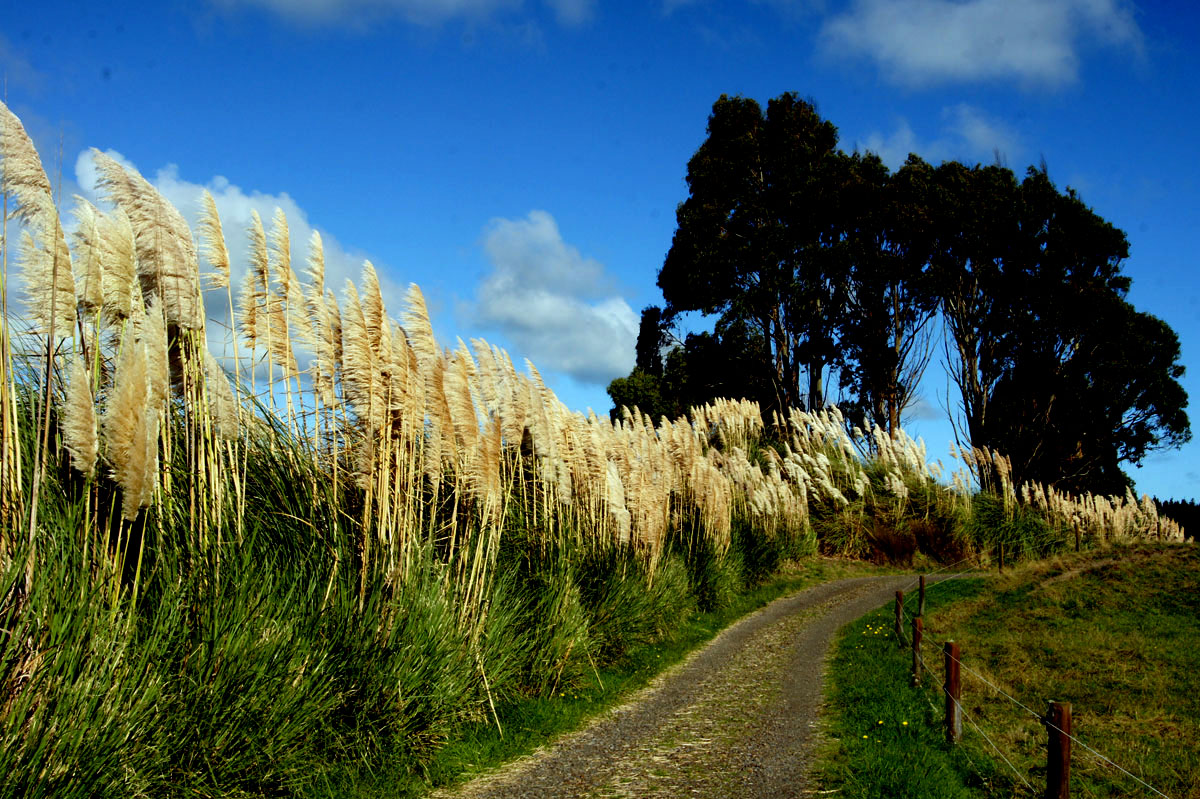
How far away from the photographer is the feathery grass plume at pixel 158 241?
4438 mm

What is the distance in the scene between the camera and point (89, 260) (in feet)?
13.3

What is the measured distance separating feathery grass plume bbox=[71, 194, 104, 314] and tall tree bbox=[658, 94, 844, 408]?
24228 millimetres

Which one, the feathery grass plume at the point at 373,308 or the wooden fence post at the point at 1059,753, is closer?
the wooden fence post at the point at 1059,753

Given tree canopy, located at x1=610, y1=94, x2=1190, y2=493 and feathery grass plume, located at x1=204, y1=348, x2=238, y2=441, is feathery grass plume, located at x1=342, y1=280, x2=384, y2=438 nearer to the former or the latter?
feathery grass plume, located at x1=204, y1=348, x2=238, y2=441

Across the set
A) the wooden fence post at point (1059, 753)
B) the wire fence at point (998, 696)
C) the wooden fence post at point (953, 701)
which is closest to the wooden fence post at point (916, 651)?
the wire fence at point (998, 696)

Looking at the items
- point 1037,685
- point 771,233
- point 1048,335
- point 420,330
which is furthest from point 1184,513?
point 420,330

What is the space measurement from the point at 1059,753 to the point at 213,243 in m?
5.80

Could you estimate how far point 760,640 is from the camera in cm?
1104

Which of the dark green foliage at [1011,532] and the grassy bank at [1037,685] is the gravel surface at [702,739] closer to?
the grassy bank at [1037,685]

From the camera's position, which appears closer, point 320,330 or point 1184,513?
point 320,330

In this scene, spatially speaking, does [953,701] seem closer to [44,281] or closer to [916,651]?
[916,651]

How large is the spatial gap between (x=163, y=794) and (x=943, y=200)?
1130 inches

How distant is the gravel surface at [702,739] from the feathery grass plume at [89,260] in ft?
11.5

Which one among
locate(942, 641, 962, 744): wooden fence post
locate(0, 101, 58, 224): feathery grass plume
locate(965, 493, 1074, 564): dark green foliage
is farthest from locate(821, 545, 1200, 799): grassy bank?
locate(0, 101, 58, 224): feathery grass plume
